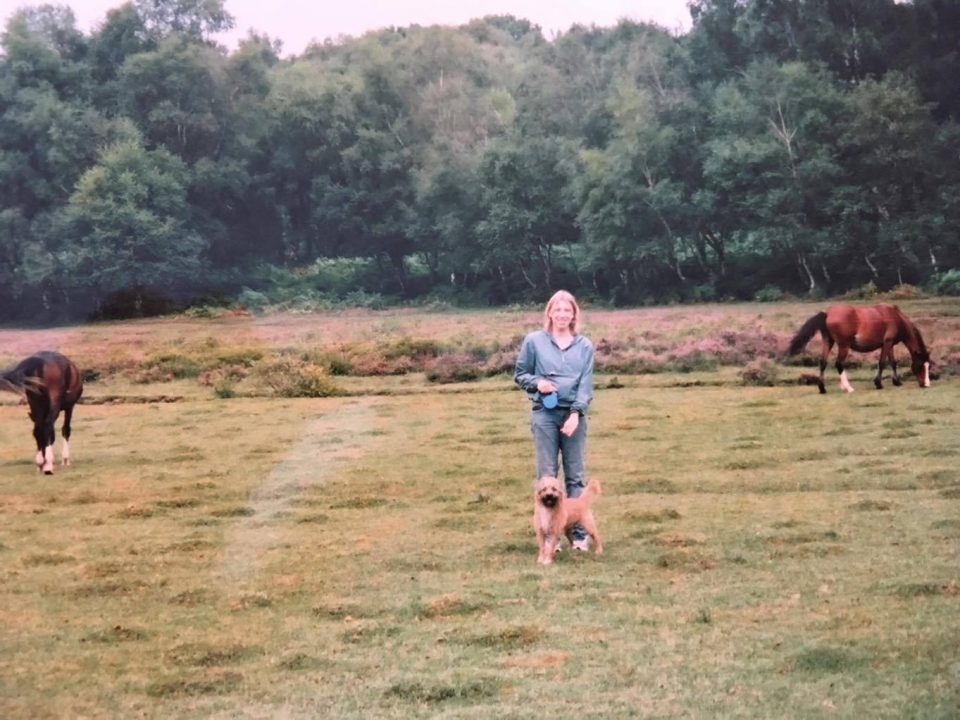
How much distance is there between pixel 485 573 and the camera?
727 cm

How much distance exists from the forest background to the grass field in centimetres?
722

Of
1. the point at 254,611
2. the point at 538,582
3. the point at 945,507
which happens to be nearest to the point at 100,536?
the point at 254,611

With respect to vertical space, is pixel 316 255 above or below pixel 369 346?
above

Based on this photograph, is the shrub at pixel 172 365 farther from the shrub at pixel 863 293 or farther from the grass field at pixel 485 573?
the shrub at pixel 863 293

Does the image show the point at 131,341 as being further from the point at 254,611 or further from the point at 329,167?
the point at 254,611

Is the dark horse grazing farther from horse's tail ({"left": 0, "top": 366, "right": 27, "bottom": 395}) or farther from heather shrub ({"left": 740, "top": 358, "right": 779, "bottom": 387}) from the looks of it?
heather shrub ({"left": 740, "top": 358, "right": 779, "bottom": 387})

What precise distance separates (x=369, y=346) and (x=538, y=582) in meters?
16.5

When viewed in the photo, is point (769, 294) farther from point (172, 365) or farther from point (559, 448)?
point (559, 448)

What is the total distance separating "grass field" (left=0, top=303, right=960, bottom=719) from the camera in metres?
5.09

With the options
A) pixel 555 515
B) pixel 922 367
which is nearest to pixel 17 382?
pixel 555 515

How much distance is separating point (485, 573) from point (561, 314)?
1617 millimetres

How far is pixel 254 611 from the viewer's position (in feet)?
21.8

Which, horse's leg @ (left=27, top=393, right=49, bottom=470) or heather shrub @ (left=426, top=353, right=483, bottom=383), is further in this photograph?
heather shrub @ (left=426, top=353, right=483, bottom=383)

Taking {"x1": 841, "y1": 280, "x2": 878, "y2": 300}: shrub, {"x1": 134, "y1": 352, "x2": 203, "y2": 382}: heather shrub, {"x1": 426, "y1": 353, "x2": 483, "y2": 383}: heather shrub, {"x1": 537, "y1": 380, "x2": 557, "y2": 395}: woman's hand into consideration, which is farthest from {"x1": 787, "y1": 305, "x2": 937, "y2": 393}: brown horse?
{"x1": 134, "y1": 352, "x2": 203, "y2": 382}: heather shrub
